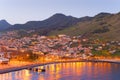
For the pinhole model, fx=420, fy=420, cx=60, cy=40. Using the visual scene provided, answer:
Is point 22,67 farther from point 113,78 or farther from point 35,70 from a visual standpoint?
point 113,78

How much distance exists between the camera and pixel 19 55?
183m

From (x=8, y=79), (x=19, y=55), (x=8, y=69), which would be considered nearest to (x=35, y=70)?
(x=8, y=69)

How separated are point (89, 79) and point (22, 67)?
2902cm

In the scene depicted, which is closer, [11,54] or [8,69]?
[8,69]

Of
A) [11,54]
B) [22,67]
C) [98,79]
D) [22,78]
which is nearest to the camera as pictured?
[22,78]

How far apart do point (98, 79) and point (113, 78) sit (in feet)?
22.9

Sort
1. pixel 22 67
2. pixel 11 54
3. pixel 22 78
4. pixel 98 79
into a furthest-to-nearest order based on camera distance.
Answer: pixel 11 54 → pixel 22 67 → pixel 98 79 → pixel 22 78

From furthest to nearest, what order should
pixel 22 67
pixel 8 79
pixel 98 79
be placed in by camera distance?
pixel 22 67
pixel 98 79
pixel 8 79

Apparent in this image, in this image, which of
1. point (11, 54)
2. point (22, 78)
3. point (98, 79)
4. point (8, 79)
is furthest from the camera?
point (11, 54)

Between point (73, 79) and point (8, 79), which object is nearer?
point (8, 79)

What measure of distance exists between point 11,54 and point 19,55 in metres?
3.49

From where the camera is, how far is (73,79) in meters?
109

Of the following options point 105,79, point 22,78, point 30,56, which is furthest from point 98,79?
point 30,56

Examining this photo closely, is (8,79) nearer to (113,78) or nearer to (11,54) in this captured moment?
(113,78)
